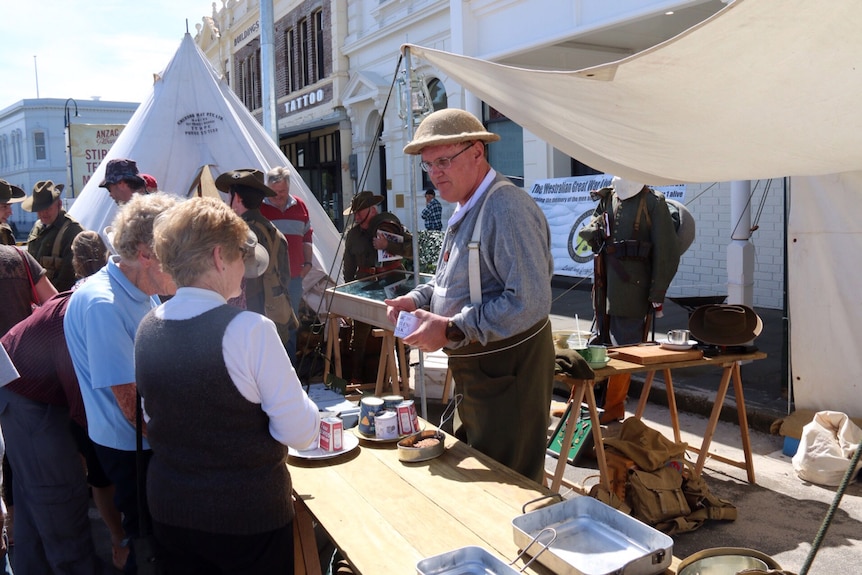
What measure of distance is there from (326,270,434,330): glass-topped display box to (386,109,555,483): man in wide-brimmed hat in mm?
1853

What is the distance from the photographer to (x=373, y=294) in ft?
15.5

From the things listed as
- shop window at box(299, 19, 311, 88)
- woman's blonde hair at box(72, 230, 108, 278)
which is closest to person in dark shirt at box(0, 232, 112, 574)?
woman's blonde hair at box(72, 230, 108, 278)

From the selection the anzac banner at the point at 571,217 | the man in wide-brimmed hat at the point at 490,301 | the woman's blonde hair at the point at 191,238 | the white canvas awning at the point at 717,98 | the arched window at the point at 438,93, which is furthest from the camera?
the arched window at the point at 438,93

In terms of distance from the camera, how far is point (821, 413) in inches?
161

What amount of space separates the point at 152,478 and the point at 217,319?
527 mm

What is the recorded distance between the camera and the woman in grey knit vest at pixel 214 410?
1680 millimetres

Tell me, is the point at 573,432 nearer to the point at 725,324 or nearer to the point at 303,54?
the point at 725,324

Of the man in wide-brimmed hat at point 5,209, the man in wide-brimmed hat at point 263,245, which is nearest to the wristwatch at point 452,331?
the man in wide-brimmed hat at point 263,245

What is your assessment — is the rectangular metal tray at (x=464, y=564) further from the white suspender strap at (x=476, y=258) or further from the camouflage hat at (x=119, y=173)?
the camouflage hat at (x=119, y=173)

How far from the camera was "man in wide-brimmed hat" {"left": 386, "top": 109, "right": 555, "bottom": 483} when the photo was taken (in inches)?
90.9

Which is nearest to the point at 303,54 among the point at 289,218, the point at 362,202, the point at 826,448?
the point at 362,202

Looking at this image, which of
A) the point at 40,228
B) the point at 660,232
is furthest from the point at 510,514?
the point at 40,228

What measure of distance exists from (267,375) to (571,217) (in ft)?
27.6

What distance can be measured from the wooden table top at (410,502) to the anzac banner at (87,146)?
12021mm
